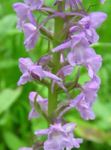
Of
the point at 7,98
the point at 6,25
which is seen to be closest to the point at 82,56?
the point at 7,98

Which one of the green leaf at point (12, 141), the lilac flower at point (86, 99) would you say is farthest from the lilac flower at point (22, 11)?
the green leaf at point (12, 141)

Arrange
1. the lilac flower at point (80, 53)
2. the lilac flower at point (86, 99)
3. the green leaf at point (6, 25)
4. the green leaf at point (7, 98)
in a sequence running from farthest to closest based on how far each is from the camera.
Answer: the green leaf at point (6, 25), the green leaf at point (7, 98), the lilac flower at point (86, 99), the lilac flower at point (80, 53)

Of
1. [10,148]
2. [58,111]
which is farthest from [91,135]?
[58,111]

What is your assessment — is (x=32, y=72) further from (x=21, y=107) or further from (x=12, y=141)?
(x=21, y=107)

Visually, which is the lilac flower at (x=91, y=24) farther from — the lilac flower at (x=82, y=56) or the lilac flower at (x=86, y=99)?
the lilac flower at (x=86, y=99)

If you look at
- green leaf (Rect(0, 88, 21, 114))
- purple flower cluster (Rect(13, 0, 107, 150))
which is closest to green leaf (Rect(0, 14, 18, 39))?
green leaf (Rect(0, 88, 21, 114))

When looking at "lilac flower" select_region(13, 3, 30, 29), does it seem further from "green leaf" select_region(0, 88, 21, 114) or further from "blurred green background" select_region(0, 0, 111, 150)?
"green leaf" select_region(0, 88, 21, 114)

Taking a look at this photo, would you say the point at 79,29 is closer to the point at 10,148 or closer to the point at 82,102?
the point at 82,102

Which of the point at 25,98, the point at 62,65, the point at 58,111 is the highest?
the point at 62,65
